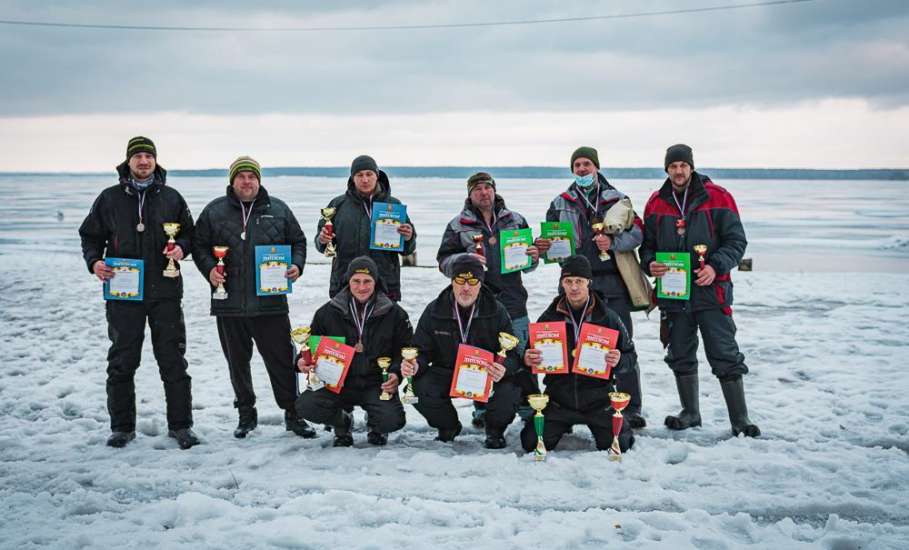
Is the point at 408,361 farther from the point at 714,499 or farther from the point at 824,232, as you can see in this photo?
the point at 824,232

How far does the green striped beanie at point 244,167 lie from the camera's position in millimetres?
5188

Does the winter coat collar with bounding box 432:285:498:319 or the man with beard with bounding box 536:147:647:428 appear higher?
the man with beard with bounding box 536:147:647:428

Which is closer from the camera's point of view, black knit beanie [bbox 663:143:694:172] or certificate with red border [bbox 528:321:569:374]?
certificate with red border [bbox 528:321:569:374]

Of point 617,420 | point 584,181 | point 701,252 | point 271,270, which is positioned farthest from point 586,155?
point 271,270

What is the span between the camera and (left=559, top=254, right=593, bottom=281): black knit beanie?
4875 millimetres

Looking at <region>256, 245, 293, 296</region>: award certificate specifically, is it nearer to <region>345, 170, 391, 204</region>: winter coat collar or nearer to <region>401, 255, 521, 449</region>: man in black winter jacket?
<region>345, 170, 391, 204</region>: winter coat collar

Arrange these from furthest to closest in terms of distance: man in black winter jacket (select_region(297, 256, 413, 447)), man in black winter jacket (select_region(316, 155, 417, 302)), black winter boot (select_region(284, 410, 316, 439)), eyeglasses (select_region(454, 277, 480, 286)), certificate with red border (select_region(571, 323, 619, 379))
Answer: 1. man in black winter jacket (select_region(316, 155, 417, 302))
2. black winter boot (select_region(284, 410, 316, 439))
3. man in black winter jacket (select_region(297, 256, 413, 447))
4. eyeglasses (select_region(454, 277, 480, 286))
5. certificate with red border (select_region(571, 323, 619, 379))

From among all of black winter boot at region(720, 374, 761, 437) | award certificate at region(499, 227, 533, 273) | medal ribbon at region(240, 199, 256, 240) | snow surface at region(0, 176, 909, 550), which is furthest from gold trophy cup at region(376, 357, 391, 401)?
black winter boot at region(720, 374, 761, 437)

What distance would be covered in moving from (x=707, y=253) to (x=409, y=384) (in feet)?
7.69

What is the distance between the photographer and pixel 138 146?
4.97m

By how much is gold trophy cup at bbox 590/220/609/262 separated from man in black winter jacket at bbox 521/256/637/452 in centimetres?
44

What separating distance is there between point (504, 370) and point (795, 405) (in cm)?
263

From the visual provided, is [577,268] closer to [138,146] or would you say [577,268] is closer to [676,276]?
[676,276]

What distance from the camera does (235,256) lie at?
5.21 m
